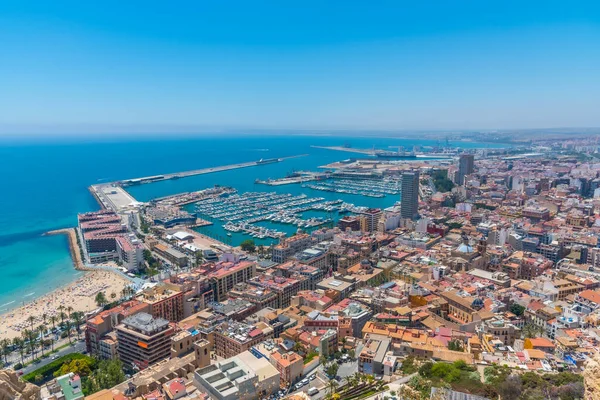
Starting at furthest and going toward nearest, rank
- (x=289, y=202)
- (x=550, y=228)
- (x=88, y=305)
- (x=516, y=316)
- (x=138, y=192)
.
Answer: (x=138, y=192) → (x=289, y=202) → (x=550, y=228) → (x=88, y=305) → (x=516, y=316)

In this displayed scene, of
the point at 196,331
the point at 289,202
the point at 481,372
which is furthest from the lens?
the point at 289,202

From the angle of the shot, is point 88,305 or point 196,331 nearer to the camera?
point 196,331

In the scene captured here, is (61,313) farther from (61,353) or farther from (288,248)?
(288,248)

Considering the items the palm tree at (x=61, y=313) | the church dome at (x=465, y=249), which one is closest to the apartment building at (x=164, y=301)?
the palm tree at (x=61, y=313)

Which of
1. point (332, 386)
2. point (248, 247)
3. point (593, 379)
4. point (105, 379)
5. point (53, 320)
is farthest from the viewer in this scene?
point (248, 247)

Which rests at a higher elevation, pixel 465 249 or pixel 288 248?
pixel 465 249

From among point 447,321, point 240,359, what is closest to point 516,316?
point 447,321

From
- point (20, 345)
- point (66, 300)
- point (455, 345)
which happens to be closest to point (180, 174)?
point (66, 300)

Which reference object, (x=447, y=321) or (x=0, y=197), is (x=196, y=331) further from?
(x=0, y=197)
